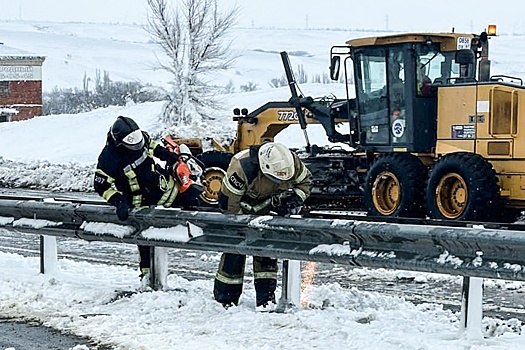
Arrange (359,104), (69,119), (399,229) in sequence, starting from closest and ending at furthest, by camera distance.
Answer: (399,229) < (359,104) < (69,119)

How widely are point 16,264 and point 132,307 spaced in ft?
8.31

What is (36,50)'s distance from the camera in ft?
413

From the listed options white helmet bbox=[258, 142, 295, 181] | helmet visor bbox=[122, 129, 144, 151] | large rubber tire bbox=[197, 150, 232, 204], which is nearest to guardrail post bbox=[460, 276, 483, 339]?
white helmet bbox=[258, 142, 295, 181]

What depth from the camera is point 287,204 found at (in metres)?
8.30

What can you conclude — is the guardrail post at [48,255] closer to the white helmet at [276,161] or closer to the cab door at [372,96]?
the white helmet at [276,161]

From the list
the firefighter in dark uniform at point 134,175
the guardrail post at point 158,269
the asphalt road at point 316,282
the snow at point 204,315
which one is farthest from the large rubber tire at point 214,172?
the guardrail post at point 158,269

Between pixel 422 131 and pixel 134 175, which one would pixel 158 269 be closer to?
pixel 134 175

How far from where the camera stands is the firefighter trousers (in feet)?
26.1

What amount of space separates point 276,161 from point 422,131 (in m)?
7.29

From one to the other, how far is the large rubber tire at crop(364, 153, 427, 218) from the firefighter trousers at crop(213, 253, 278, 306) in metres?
6.77

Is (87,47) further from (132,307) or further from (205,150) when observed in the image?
(132,307)

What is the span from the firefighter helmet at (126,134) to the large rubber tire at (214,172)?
340 inches

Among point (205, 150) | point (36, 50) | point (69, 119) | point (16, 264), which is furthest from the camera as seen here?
point (36, 50)

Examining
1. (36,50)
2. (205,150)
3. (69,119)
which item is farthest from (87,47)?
(205,150)
